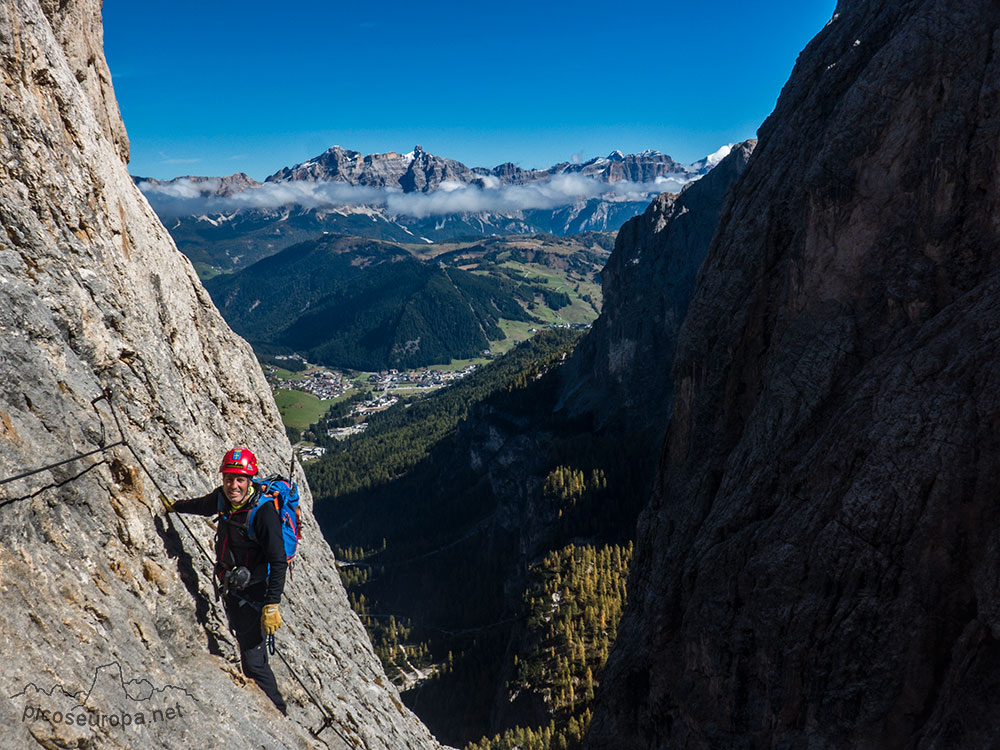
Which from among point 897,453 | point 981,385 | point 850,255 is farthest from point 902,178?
point 897,453

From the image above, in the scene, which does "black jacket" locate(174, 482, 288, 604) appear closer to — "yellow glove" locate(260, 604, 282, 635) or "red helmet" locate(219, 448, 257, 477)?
"yellow glove" locate(260, 604, 282, 635)

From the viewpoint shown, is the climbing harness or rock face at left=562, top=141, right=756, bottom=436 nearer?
the climbing harness

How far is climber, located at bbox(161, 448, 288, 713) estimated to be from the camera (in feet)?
46.1

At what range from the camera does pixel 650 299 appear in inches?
5561

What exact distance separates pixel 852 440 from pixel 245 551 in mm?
22471

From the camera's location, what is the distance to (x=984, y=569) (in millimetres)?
19812

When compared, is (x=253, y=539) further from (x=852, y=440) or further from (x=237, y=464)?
(x=852, y=440)

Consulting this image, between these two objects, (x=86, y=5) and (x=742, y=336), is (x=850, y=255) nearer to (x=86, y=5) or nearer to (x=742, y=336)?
(x=742, y=336)

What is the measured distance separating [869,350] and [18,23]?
3033 cm

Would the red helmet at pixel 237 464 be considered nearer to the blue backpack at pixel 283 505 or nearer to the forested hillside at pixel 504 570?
the blue backpack at pixel 283 505

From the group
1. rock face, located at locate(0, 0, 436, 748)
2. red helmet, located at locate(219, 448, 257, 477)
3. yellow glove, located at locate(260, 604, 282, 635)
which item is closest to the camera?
rock face, located at locate(0, 0, 436, 748)

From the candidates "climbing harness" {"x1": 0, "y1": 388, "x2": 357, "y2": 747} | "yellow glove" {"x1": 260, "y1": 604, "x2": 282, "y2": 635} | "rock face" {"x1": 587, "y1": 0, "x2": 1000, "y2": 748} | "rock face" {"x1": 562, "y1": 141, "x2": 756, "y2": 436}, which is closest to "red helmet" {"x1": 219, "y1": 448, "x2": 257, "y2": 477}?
"climbing harness" {"x1": 0, "y1": 388, "x2": 357, "y2": 747}

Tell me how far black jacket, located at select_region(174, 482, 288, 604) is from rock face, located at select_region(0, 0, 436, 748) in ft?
2.95

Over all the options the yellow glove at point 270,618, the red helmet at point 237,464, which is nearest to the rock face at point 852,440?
the yellow glove at point 270,618
